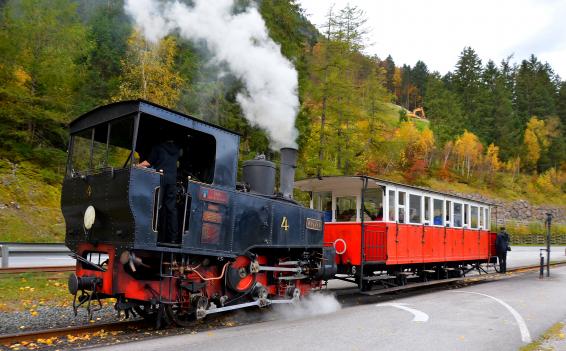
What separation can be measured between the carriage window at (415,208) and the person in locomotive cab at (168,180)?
7385 millimetres

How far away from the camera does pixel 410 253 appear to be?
11914 mm

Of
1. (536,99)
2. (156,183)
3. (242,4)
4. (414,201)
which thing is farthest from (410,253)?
(536,99)

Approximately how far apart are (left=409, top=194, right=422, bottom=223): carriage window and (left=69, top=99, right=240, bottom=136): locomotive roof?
21.8 feet

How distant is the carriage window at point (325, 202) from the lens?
38.8ft

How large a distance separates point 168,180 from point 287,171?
10.2 feet

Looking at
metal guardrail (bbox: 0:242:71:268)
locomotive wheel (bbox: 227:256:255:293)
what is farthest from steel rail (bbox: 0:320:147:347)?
metal guardrail (bbox: 0:242:71:268)

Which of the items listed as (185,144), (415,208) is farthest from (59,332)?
(415,208)

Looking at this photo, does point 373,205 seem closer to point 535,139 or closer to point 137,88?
point 137,88

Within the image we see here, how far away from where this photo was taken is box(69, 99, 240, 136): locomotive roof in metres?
6.19

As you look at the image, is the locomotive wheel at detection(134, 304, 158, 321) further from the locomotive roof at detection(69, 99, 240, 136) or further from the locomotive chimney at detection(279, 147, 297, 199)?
the locomotive chimney at detection(279, 147, 297, 199)

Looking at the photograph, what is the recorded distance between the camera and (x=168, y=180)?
6512mm

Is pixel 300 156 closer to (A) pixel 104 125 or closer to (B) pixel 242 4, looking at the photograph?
(B) pixel 242 4

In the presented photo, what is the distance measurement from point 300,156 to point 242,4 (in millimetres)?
8474

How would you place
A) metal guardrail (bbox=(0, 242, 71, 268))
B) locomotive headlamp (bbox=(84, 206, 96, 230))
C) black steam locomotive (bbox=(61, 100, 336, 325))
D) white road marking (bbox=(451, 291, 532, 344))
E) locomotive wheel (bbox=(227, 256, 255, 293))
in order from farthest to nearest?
1. metal guardrail (bbox=(0, 242, 71, 268))
2. locomotive wheel (bbox=(227, 256, 255, 293))
3. white road marking (bbox=(451, 291, 532, 344))
4. locomotive headlamp (bbox=(84, 206, 96, 230))
5. black steam locomotive (bbox=(61, 100, 336, 325))
